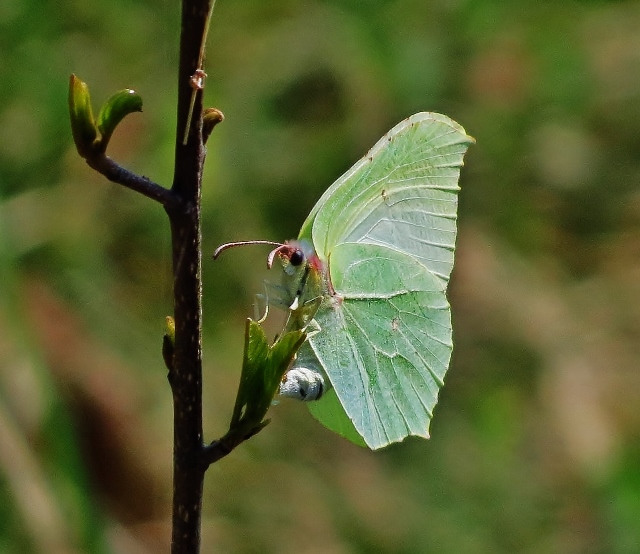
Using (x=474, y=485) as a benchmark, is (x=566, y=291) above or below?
above

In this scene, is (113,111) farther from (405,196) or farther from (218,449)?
(405,196)

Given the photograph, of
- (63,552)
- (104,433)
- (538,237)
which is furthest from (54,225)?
(538,237)

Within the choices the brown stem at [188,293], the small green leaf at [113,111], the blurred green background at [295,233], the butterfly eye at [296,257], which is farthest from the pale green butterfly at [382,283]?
the blurred green background at [295,233]

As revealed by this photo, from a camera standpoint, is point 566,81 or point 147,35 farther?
point 566,81

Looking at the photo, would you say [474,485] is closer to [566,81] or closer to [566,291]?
[566,291]

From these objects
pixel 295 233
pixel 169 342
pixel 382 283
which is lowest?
pixel 295 233

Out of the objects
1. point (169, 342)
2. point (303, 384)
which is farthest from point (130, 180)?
point (303, 384)

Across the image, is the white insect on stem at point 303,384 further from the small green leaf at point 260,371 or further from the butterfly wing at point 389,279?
the small green leaf at point 260,371
